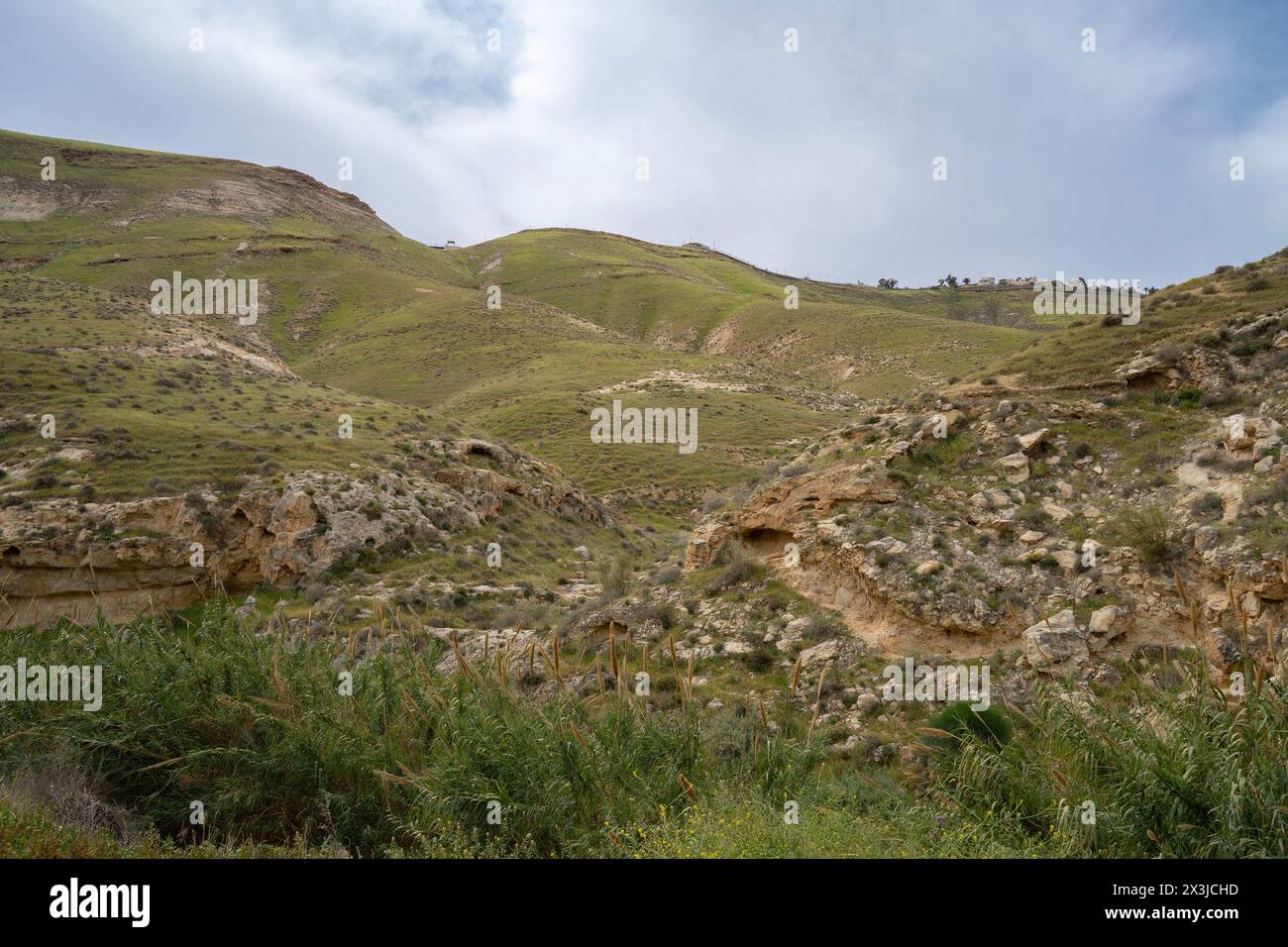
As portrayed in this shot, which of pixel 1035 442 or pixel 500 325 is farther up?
pixel 500 325

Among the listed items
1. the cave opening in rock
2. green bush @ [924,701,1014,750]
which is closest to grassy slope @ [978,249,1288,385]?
the cave opening in rock

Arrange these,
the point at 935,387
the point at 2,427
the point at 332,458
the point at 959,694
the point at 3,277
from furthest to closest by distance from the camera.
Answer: the point at 3,277 < the point at 332,458 < the point at 2,427 < the point at 935,387 < the point at 959,694

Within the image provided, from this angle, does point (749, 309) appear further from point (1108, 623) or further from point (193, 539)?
point (1108, 623)

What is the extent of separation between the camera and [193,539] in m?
18.9

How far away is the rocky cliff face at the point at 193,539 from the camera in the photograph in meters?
17.4

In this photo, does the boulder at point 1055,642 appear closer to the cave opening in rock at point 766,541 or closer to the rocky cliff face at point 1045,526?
the rocky cliff face at point 1045,526

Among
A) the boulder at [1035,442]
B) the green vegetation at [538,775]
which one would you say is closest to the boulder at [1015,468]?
the boulder at [1035,442]

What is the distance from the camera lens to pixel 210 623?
8.67m

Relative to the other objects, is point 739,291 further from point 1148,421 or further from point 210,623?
point 210,623

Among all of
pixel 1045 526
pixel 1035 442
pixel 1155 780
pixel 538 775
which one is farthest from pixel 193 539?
pixel 1155 780

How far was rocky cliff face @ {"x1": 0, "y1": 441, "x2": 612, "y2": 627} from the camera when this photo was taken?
17.4 meters

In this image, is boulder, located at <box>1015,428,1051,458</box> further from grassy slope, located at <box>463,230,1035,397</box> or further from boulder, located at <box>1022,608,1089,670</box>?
grassy slope, located at <box>463,230,1035,397</box>

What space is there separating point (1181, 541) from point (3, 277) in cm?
5705
